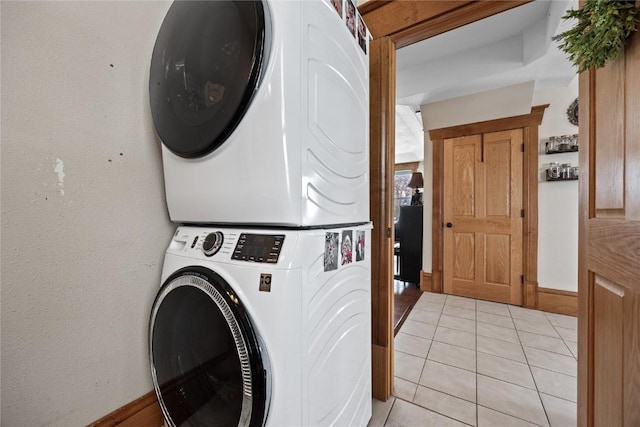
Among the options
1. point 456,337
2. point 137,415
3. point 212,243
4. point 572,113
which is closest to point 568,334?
point 456,337

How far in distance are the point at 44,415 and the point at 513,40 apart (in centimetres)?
361

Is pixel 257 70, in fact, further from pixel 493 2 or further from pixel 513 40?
pixel 513 40

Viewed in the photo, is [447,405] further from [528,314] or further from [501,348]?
[528,314]

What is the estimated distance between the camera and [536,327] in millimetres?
2291

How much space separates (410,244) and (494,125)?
5.78 feet

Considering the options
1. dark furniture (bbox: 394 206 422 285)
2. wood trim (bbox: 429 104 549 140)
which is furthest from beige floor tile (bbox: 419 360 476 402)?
wood trim (bbox: 429 104 549 140)

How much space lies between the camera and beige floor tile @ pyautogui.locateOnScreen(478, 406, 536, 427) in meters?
1.26

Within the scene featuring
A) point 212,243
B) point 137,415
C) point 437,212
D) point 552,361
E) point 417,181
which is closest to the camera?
point 212,243

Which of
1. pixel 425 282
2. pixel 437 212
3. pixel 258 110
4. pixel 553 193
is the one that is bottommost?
pixel 425 282

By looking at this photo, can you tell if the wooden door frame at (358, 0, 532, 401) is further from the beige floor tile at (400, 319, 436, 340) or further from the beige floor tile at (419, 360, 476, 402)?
the beige floor tile at (400, 319, 436, 340)

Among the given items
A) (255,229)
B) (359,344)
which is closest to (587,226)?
(359,344)

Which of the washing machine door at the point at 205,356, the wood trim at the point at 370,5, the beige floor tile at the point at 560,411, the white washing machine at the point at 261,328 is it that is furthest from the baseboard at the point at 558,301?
the washing machine door at the point at 205,356

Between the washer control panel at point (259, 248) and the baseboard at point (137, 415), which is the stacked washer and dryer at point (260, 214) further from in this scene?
the baseboard at point (137, 415)

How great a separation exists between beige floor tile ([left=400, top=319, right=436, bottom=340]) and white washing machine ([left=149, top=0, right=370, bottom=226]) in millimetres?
1682
